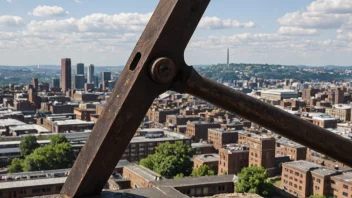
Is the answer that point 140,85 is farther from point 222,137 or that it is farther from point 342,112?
point 342,112

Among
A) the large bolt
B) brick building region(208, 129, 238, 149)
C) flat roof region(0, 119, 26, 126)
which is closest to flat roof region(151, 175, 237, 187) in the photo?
the large bolt

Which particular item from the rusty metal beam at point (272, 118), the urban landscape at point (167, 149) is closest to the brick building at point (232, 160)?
the urban landscape at point (167, 149)

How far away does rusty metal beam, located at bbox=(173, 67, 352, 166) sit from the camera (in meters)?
2.61

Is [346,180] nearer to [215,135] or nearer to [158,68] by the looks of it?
[215,135]

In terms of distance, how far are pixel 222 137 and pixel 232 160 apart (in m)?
11.5

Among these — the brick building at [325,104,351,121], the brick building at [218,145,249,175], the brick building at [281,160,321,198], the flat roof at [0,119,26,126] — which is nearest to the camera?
the brick building at [281,160,321,198]

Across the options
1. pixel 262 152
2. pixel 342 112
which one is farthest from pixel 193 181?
pixel 342 112

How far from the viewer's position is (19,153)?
38406 millimetres

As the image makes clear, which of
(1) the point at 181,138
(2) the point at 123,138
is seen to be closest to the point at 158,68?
(2) the point at 123,138

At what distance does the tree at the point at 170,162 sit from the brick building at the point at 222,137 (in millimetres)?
12224

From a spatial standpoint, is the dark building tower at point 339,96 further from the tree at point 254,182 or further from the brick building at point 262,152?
the tree at point 254,182

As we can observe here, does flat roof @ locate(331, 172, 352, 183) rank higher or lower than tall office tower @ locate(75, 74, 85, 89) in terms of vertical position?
lower

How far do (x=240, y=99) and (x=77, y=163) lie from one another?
1.06 meters

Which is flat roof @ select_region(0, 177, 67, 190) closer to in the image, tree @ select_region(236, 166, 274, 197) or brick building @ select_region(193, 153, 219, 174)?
tree @ select_region(236, 166, 274, 197)
